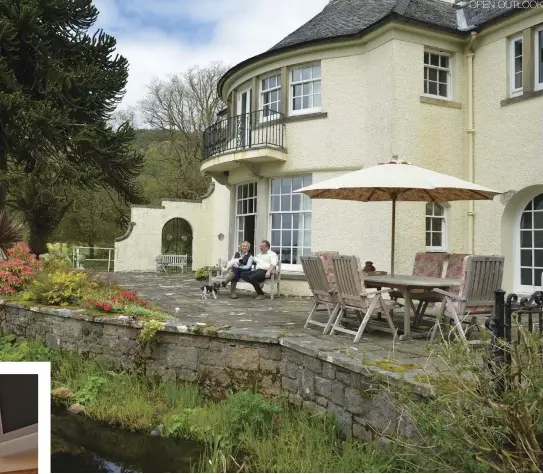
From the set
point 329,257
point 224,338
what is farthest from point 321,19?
point 224,338

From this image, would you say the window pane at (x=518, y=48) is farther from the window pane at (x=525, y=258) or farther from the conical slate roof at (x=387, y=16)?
the window pane at (x=525, y=258)

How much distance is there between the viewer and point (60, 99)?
14.4m

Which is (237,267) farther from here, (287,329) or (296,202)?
(287,329)

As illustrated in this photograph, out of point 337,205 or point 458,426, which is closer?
point 458,426

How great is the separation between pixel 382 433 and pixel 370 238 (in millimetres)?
7087

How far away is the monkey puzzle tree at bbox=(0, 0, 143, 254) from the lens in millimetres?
13727

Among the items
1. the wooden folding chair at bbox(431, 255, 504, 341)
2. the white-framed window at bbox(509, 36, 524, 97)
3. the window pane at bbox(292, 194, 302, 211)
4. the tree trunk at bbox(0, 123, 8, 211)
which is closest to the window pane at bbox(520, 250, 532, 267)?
the white-framed window at bbox(509, 36, 524, 97)

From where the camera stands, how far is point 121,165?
1513cm

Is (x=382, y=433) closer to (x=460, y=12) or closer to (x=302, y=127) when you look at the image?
(x=302, y=127)

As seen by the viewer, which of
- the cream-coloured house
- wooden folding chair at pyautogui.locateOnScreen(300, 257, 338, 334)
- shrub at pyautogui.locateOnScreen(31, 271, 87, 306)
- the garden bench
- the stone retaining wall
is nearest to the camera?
the stone retaining wall

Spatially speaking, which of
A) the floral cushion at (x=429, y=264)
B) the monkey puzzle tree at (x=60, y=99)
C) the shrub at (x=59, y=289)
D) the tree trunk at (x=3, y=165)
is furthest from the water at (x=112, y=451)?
the tree trunk at (x=3, y=165)

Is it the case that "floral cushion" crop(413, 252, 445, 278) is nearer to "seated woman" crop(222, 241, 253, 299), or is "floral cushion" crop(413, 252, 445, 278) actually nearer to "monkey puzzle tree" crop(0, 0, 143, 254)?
"seated woman" crop(222, 241, 253, 299)

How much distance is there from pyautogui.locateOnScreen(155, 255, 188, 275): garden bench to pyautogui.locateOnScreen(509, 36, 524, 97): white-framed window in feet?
43.4

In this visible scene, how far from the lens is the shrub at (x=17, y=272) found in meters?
9.85
